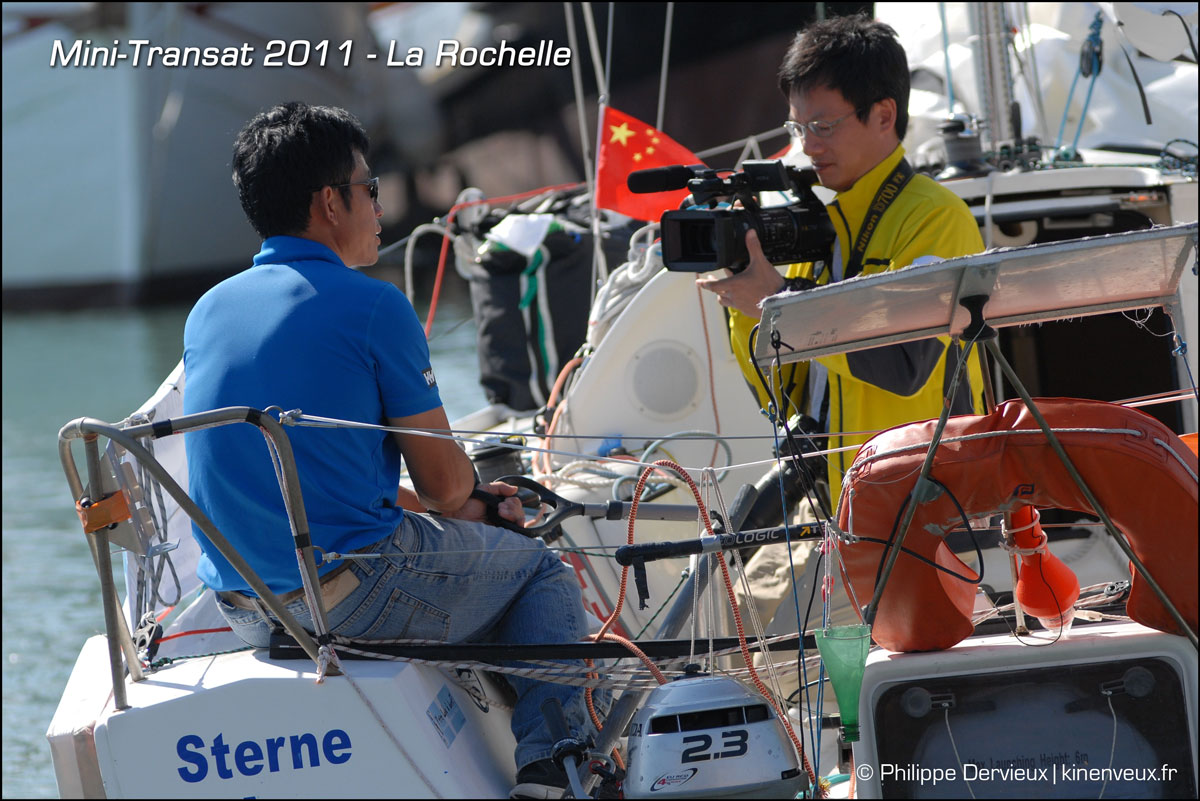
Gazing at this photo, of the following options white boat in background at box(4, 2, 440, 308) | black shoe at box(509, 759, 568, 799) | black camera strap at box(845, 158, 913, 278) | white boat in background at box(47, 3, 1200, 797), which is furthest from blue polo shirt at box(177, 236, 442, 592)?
white boat in background at box(4, 2, 440, 308)

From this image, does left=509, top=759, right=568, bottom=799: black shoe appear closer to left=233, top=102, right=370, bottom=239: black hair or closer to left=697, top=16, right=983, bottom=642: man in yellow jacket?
Result: left=697, top=16, right=983, bottom=642: man in yellow jacket

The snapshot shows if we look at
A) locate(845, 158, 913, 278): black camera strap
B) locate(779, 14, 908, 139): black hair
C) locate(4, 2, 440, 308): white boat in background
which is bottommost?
locate(845, 158, 913, 278): black camera strap

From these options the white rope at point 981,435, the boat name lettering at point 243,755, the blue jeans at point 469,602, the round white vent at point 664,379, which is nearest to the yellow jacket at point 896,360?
the white rope at point 981,435

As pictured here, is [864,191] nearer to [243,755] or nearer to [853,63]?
[853,63]

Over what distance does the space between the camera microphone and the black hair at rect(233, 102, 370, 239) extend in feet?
1.89

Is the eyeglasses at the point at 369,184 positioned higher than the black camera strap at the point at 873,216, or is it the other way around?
the eyeglasses at the point at 369,184

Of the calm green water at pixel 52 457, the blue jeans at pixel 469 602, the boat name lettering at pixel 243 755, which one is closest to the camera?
the boat name lettering at pixel 243 755

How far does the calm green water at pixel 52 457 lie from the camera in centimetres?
470

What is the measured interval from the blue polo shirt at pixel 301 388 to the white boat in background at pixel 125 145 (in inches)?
621

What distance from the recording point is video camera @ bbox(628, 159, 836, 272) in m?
2.05

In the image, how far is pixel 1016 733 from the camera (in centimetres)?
155

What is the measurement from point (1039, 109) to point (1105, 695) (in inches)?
134

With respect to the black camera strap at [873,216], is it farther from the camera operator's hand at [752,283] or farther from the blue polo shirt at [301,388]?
the blue polo shirt at [301,388]

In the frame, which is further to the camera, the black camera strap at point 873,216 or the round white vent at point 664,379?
the round white vent at point 664,379
